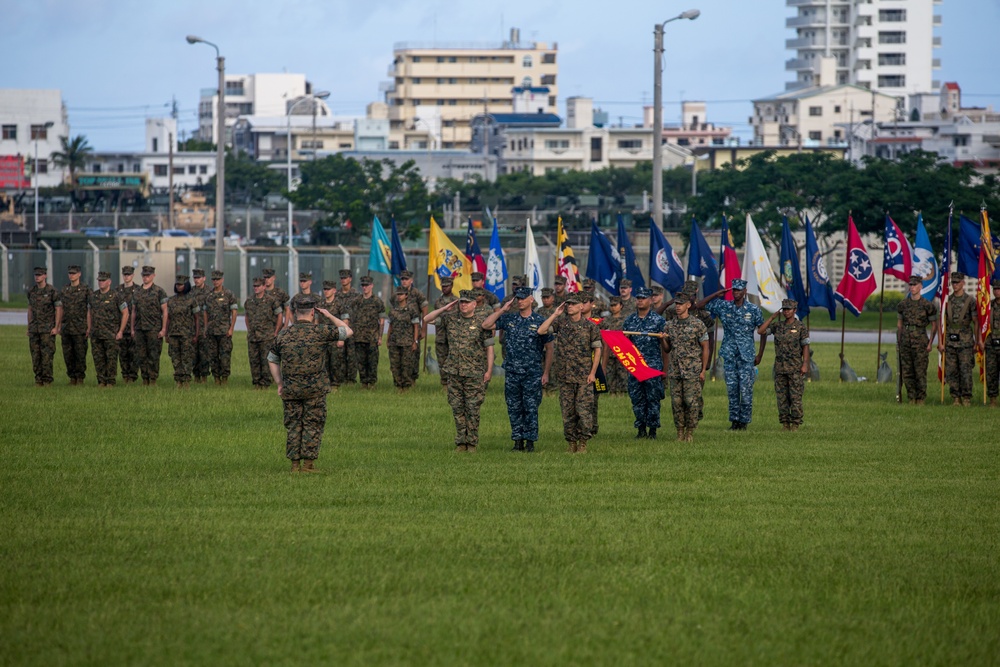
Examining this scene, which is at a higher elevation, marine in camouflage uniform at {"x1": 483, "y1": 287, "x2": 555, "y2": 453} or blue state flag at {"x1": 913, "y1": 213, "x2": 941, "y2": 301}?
blue state flag at {"x1": 913, "y1": 213, "x2": 941, "y2": 301}

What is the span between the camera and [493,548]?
1110 cm

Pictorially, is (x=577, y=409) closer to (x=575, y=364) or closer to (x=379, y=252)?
(x=575, y=364)

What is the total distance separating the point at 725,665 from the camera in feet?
26.8

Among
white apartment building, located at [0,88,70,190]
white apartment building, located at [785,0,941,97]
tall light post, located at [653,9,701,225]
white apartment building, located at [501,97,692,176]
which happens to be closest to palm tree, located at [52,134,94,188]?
white apartment building, located at [0,88,70,190]

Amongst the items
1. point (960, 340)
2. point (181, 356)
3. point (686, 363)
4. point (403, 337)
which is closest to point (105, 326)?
point (181, 356)

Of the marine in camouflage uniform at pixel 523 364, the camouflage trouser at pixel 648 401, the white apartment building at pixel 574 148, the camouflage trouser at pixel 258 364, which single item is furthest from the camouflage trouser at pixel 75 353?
the white apartment building at pixel 574 148

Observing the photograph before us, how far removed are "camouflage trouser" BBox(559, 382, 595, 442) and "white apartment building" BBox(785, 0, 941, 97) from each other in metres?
133

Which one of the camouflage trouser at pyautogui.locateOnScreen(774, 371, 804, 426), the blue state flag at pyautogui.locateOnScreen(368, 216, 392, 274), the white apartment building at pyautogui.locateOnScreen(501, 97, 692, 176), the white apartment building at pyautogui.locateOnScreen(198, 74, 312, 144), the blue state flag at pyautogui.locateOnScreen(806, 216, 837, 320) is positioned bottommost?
the camouflage trouser at pyautogui.locateOnScreen(774, 371, 804, 426)

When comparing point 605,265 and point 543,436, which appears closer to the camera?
point 543,436

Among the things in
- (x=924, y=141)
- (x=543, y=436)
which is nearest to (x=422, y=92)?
(x=924, y=141)

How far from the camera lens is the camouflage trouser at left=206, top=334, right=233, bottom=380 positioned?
2481 centimetres

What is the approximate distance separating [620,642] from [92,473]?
7.87 m

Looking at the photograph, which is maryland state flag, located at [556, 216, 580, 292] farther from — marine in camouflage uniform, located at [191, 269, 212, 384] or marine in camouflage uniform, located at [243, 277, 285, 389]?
marine in camouflage uniform, located at [191, 269, 212, 384]

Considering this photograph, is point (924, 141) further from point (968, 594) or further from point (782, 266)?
point (968, 594)
